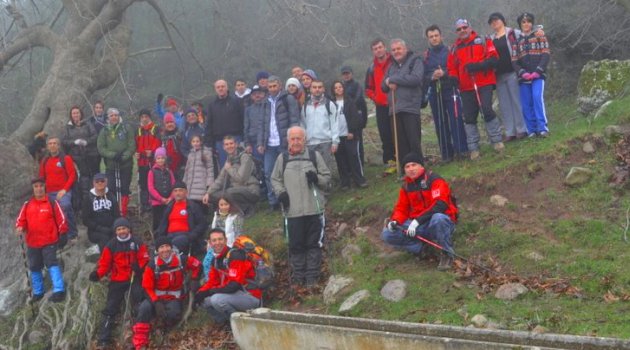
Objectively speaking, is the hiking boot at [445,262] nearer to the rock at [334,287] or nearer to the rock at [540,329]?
Answer: the rock at [334,287]

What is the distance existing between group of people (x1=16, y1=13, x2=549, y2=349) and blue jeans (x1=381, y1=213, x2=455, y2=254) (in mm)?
27

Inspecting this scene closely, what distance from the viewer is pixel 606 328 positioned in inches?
230

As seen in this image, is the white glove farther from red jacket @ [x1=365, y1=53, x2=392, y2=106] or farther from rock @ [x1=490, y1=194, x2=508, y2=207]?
red jacket @ [x1=365, y1=53, x2=392, y2=106]

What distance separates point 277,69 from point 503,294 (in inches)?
611

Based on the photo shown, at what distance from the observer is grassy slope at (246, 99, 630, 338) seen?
6.42m

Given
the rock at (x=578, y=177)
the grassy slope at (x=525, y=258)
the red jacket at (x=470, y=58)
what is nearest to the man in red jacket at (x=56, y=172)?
the grassy slope at (x=525, y=258)

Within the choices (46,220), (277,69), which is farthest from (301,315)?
(277,69)

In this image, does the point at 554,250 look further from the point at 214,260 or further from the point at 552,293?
the point at 214,260

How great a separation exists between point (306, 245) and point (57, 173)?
170 inches

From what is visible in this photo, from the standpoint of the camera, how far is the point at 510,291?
6879 mm

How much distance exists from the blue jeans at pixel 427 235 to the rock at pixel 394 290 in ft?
1.51

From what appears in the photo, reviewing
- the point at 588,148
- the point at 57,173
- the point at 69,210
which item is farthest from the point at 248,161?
the point at 588,148

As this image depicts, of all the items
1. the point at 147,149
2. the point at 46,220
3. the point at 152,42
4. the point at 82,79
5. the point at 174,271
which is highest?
the point at 152,42

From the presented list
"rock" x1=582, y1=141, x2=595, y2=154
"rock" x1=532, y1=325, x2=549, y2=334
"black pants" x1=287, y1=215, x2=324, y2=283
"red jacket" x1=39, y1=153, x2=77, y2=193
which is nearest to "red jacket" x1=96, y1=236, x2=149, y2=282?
"red jacket" x1=39, y1=153, x2=77, y2=193
